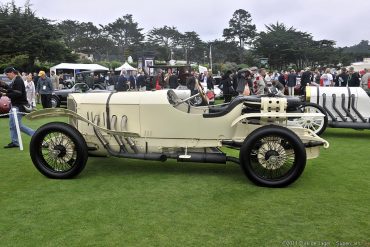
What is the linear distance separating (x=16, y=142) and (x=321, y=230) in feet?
21.0

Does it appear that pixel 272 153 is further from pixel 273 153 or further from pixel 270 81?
pixel 270 81

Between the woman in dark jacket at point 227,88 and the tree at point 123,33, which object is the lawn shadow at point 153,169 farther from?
the tree at point 123,33

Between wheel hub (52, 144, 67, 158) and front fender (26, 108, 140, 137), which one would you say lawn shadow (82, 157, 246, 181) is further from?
front fender (26, 108, 140, 137)

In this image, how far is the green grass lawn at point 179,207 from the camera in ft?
11.9

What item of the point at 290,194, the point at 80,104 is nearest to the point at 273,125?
the point at 290,194

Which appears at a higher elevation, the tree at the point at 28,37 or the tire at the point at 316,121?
the tree at the point at 28,37

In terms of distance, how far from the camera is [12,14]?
41406mm

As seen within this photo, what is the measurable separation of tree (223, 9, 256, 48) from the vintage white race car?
82.5 meters

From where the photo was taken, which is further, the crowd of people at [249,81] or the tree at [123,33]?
the tree at [123,33]

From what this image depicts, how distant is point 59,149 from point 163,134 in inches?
57.5

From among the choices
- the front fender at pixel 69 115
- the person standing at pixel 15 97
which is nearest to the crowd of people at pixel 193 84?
the person standing at pixel 15 97

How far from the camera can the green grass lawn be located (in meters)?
3.63

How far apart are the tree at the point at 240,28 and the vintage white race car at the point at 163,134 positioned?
82.5 m

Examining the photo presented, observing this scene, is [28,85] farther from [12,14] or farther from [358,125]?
[12,14]
